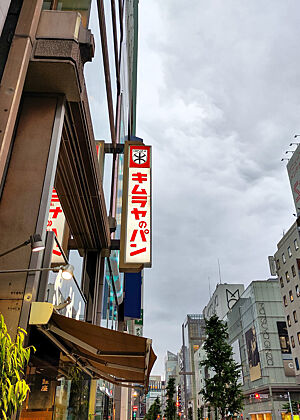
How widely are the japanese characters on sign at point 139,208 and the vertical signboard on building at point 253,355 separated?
196ft

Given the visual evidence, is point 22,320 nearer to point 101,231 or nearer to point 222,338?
point 101,231

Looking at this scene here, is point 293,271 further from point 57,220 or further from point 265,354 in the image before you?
point 57,220

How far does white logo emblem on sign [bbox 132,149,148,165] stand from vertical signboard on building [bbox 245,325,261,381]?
59.9 metres

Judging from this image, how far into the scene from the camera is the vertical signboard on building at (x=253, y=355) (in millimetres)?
61953

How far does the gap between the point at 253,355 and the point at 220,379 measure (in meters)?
40.3

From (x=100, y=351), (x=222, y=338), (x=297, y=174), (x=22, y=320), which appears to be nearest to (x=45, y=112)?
(x=22, y=320)

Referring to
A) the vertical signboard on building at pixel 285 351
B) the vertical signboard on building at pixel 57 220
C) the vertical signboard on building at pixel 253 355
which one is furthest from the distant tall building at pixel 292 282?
the vertical signboard on building at pixel 57 220

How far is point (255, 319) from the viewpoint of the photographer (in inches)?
2509

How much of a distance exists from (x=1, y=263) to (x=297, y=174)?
193 feet

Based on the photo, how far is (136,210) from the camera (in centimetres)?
1036

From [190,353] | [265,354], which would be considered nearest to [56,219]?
[265,354]

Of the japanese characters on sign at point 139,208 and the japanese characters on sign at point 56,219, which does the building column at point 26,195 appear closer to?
the japanese characters on sign at point 56,219

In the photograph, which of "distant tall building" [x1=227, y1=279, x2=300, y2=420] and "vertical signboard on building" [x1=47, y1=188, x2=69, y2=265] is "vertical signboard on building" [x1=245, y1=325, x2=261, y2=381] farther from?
"vertical signboard on building" [x1=47, y1=188, x2=69, y2=265]

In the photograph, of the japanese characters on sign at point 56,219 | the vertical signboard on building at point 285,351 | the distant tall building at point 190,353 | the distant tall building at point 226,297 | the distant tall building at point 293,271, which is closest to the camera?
the japanese characters on sign at point 56,219
